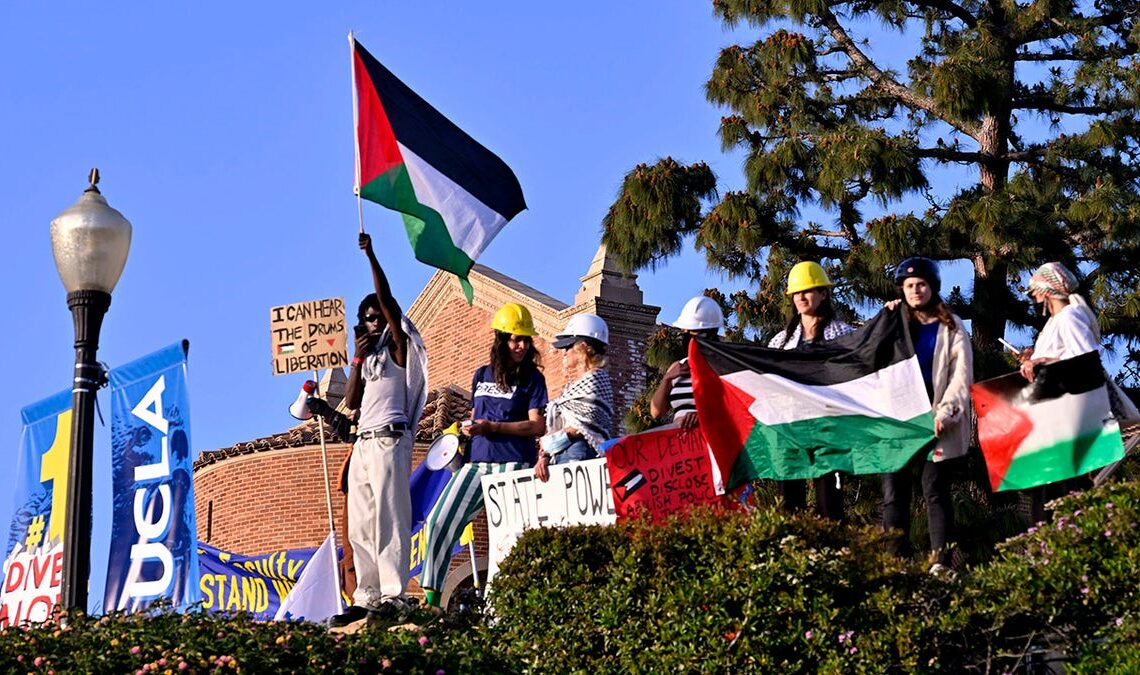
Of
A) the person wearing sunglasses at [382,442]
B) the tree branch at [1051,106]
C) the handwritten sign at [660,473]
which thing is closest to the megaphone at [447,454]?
the person wearing sunglasses at [382,442]

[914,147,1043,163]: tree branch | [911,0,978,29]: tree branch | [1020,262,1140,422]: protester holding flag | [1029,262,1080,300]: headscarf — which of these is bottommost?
[1020,262,1140,422]: protester holding flag

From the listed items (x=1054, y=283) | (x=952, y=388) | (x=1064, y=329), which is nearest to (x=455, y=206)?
(x=952, y=388)

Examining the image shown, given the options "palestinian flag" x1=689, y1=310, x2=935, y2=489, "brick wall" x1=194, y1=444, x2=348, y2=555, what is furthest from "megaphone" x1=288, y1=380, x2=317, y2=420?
"brick wall" x1=194, y1=444, x2=348, y2=555

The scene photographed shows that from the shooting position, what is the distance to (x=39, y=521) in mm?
14055

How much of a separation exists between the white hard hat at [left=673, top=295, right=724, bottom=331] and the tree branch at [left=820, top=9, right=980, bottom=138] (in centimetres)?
900

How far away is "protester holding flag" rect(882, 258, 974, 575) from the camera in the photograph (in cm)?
1006

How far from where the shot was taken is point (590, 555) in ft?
30.3

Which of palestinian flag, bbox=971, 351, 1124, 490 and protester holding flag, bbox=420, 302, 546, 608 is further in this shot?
protester holding flag, bbox=420, 302, 546, 608

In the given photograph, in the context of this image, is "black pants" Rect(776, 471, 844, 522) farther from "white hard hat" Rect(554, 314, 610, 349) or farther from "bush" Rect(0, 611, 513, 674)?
"bush" Rect(0, 611, 513, 674)

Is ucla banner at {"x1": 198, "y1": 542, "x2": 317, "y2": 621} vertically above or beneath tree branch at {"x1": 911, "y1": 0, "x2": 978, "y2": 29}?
beneath

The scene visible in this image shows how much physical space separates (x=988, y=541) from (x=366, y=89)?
721 centimetres

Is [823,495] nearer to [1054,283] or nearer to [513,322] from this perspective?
[1054,283]

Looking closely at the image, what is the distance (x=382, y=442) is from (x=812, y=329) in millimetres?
2681

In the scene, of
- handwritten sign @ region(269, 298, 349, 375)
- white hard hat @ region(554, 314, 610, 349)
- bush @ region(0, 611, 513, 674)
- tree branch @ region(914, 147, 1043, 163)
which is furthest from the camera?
tree branch @ region(914, 147, 1043, 163)
